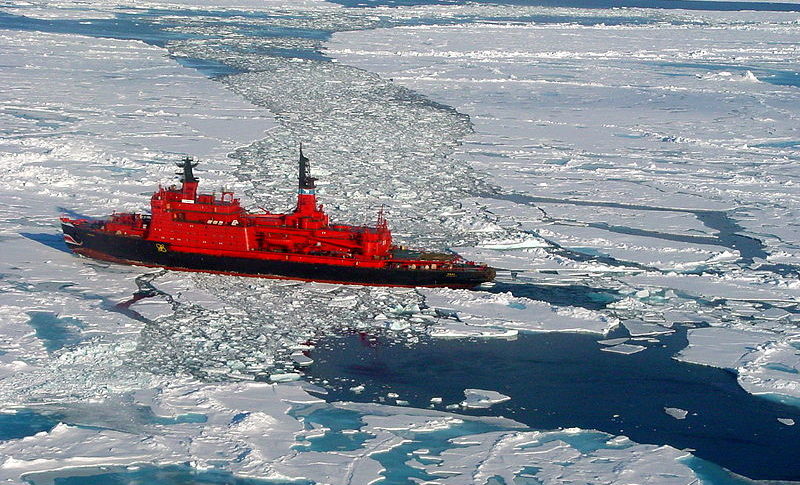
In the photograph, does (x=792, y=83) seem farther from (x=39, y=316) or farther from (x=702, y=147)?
(x=39, y=316)

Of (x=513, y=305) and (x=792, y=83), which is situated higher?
(x=792, y=83)

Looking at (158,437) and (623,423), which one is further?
(623,423)

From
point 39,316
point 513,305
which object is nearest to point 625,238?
point 513,305

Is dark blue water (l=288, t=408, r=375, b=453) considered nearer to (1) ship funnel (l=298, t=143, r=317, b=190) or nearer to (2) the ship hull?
(2) the ship hull

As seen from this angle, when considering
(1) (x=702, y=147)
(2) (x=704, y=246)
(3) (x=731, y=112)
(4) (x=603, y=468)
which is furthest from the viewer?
(3) (x=731, y=112)

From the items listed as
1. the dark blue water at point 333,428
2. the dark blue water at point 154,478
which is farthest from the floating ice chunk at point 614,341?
the dark blue water at point 154,478

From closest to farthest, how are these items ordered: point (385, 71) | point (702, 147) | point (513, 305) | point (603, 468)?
point (603, 468) < point (513, 305) < point (702, 147) < point (385, 71)

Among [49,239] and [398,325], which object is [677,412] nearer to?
[398,325]
